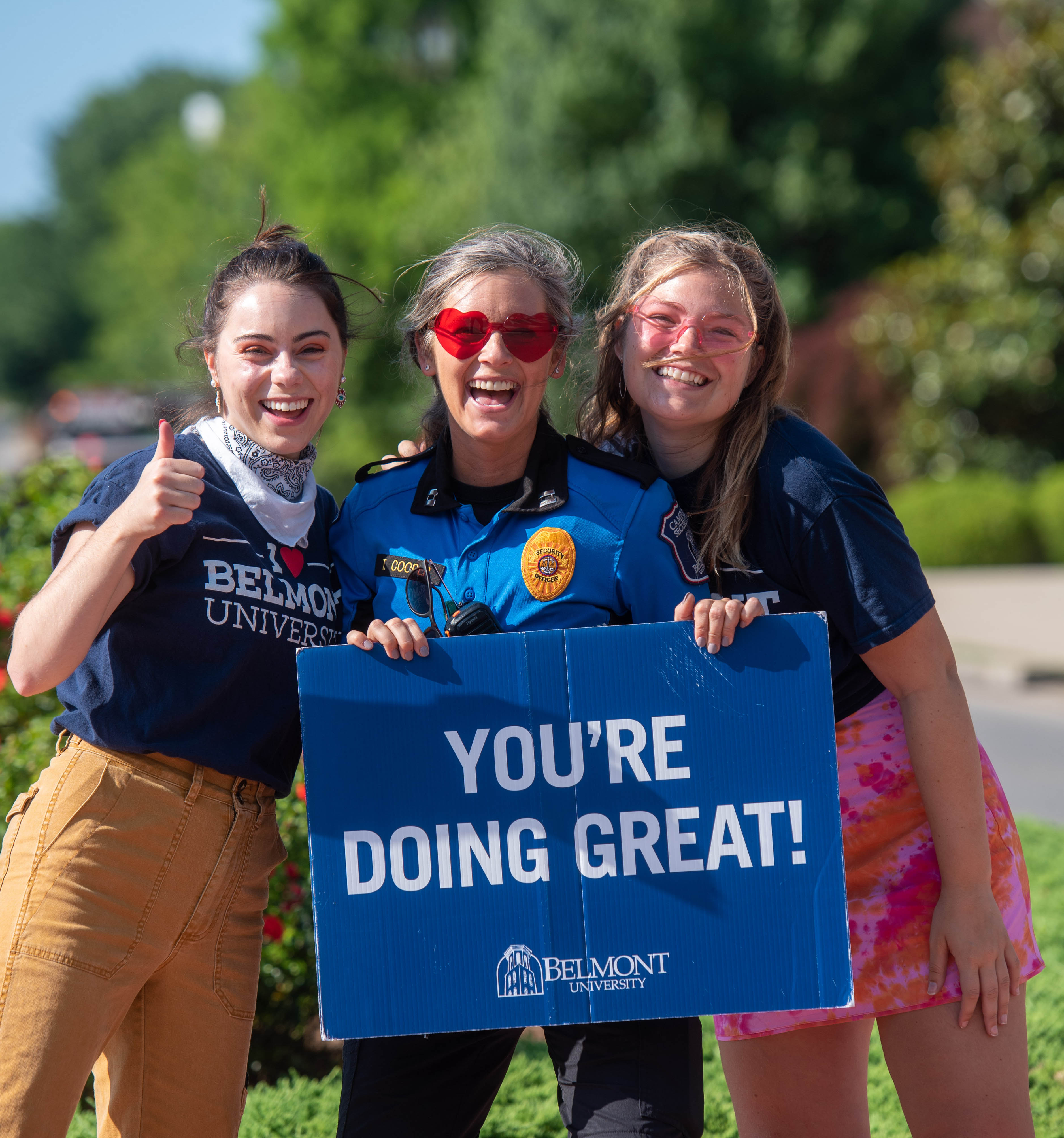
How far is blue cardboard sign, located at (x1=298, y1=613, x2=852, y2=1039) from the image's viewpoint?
2.09 meters

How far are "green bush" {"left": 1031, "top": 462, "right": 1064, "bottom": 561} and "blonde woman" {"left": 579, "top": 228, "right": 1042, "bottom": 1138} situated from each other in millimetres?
16497

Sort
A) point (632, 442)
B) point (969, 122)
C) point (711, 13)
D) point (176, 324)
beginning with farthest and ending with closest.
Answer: point (711, 13) < point (969, 122) < point (176, 324) < point (632, 442)

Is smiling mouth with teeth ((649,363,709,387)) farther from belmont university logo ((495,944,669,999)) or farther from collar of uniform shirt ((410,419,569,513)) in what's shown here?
belmont university logo ((495,944,669,999))

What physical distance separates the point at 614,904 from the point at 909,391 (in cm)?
1858

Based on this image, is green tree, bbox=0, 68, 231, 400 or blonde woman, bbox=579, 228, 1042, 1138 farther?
green tree, bbox=0, 68, 231, 400

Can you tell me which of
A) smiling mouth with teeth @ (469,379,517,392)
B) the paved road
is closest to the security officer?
smiling mouth with teeth @ (469,379,517,392)

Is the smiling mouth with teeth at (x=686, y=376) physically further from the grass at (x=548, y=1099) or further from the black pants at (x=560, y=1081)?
the grass at (x=548, y=1099)

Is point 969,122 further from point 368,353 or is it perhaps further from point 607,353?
point 607,353

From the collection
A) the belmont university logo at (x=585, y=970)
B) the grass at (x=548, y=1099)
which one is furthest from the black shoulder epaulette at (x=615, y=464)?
the grass at (x=548, y=1099)

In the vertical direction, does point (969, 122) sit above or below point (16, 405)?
below

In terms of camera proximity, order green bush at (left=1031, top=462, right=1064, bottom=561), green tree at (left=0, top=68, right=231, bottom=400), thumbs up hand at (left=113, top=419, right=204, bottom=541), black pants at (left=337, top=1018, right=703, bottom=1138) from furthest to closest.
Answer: green tree at (left=0, top=68, right=231, bottom=400) → green bush at (left=1031, top=462, right=1064, bottom=561) → black pants at (left=337, top=1018, right=703, bottom=1138) → thumbs up hand at (left=113, top=419, right=204, bottom=541)

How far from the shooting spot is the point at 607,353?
257 cm

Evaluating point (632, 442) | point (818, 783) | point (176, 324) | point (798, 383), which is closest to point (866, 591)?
point (818, 783)

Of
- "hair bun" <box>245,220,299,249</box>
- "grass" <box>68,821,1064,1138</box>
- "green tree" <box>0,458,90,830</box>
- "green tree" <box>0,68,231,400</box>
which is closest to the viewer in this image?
"hair bun" <box>245,220,299,249</box>
